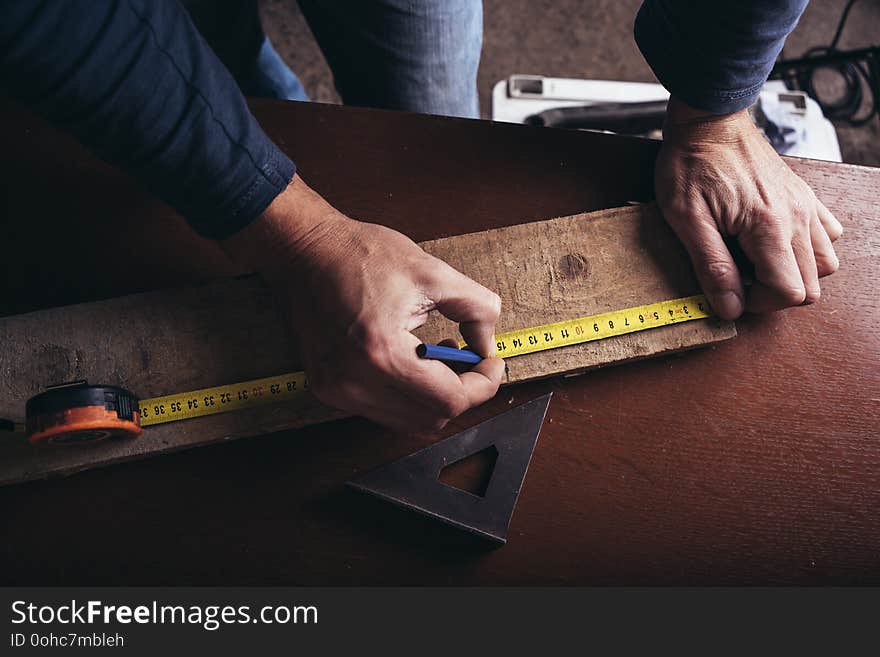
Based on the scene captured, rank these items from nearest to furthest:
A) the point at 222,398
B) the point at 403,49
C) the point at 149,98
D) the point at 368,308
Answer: the point at 149,98 < the point at 368,308 < the point at 222,398 < the point at 403,49

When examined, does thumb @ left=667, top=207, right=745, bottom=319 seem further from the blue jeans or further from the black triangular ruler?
the blue jeans

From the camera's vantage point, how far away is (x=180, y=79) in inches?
31.6

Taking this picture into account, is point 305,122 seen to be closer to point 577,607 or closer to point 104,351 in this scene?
point 104,351

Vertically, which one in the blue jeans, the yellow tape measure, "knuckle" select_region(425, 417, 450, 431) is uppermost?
the blue jeans

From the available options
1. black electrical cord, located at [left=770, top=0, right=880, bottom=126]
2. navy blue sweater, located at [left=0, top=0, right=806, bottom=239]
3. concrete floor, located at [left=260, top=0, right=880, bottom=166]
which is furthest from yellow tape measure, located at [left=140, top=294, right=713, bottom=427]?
black electrical cord, located at [left=770, top=0, right=880, bottom=126]

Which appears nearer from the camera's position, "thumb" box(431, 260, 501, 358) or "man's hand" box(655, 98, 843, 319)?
"thumb" box(431, 260, 501, 358)

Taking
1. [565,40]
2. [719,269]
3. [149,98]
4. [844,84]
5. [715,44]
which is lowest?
[719,269]

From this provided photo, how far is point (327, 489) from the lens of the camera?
1053 millimetres

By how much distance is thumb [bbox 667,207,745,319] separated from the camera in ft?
3.52

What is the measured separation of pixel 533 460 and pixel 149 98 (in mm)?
751

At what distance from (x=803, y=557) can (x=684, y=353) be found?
36 cm

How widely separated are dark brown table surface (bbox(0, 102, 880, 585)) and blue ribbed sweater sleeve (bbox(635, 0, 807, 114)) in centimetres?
18

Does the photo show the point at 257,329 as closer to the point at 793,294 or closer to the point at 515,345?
the point at 515,345

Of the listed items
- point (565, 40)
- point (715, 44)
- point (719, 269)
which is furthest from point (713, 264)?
point (565, 40)
